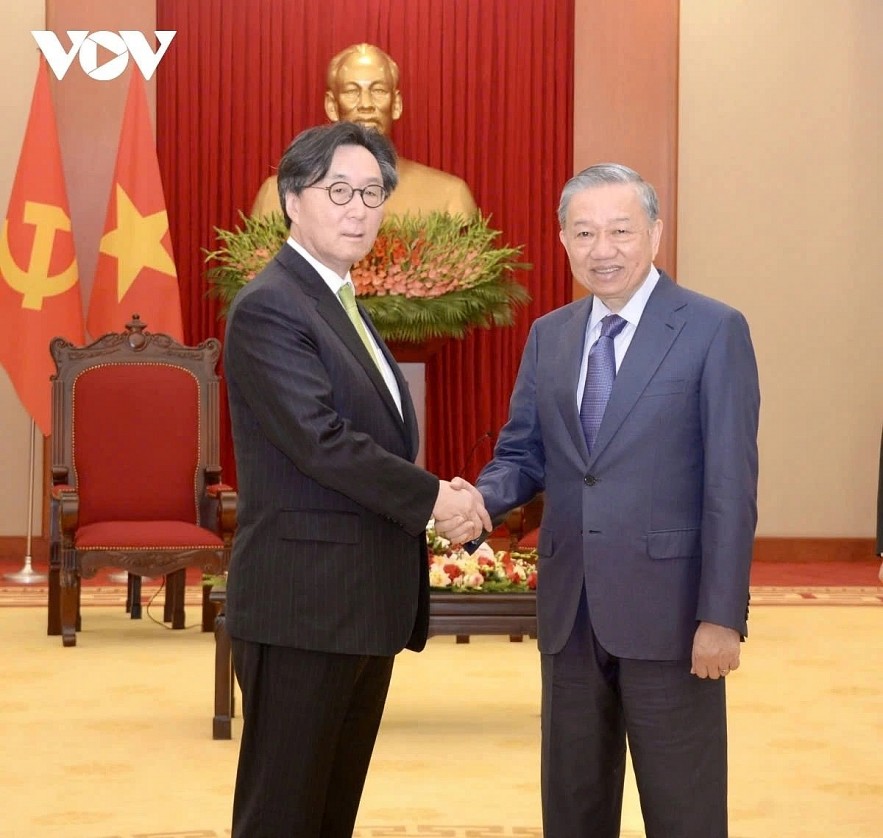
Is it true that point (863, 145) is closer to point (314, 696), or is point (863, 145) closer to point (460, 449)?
point (460, 449)

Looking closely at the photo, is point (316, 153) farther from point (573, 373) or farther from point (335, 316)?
point (573, 373)

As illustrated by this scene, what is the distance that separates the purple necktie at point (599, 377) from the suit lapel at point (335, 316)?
1.16ft

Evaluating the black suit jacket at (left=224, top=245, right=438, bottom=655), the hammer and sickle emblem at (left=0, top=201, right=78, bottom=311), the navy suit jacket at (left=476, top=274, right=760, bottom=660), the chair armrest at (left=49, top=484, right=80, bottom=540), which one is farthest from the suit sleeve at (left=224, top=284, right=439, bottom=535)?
the hammer and sickle emblem at (left=0, top=201, right=78, bottom=311)

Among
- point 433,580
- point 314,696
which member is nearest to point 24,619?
point 433,580

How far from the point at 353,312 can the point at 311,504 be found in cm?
38

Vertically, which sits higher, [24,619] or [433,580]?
[433,580]

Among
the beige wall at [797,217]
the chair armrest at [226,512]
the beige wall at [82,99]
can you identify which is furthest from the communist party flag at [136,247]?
the beige wall at [797,217]

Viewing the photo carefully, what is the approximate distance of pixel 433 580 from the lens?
4926 millimetres

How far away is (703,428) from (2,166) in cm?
720

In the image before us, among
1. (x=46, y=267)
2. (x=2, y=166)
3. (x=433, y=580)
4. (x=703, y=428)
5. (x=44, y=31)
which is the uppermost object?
(x=44, y=31)

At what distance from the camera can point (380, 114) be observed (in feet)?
27.2

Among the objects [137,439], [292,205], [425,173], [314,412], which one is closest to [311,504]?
[314,412]

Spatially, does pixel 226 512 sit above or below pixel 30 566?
above

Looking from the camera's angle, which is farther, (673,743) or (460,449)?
(460,449)
